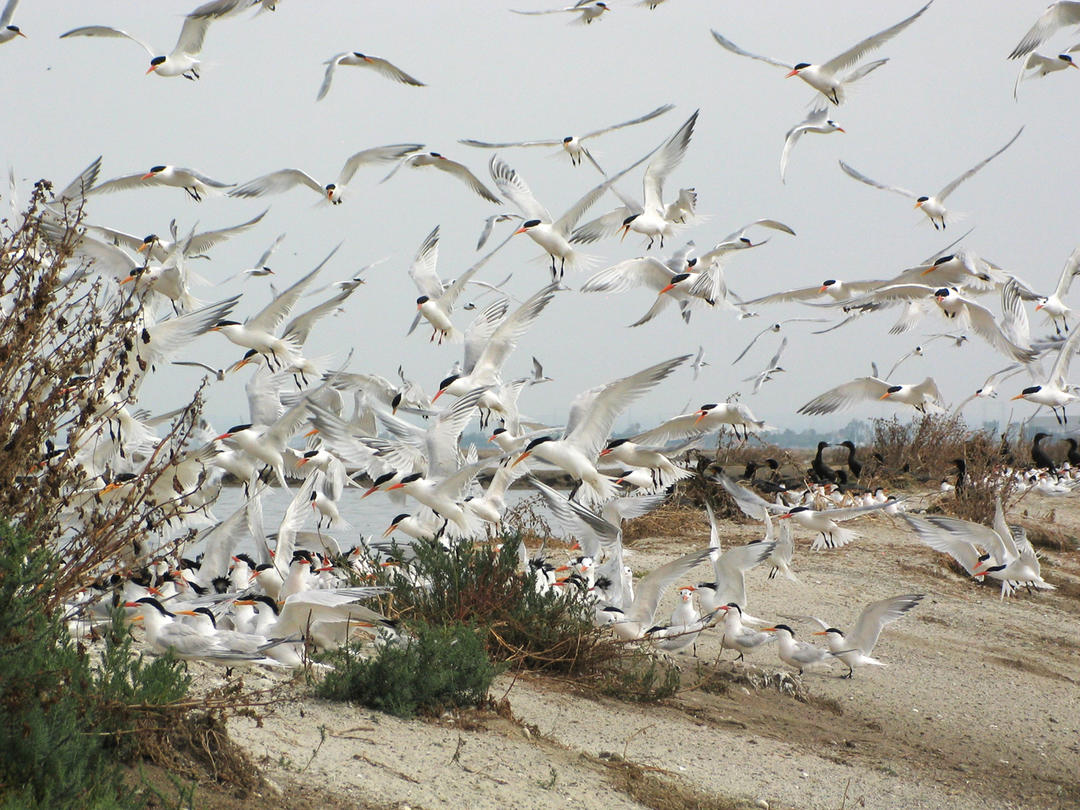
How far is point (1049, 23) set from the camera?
863 centimetres

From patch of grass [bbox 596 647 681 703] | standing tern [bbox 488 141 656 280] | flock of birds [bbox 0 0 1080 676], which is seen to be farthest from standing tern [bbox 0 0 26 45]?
patch of grass [bbox 596 647 681 703]

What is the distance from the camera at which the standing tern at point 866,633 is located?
6996 millimetres

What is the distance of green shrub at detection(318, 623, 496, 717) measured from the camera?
4.79 meters

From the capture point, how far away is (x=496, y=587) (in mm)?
6328

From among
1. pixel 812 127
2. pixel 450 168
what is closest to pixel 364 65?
pixel 450 168

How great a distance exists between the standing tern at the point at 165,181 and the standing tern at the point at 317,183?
0.30m

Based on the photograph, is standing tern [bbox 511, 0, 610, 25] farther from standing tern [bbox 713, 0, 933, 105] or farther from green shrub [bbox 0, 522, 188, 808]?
green shrub [bbox 0, 522, 188, 808]

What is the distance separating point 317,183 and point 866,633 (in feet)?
20.8

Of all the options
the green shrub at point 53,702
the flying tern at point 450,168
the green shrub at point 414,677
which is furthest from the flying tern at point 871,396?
the green shrub at point 53,702

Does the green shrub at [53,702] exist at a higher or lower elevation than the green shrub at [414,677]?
higher

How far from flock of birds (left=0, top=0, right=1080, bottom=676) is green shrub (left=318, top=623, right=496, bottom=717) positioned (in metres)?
0.39

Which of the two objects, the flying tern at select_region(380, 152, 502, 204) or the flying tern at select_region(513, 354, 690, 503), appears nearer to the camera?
the flying tern at select_region(513, 354, 690, 503)

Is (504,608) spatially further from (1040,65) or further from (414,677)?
(1040,65)

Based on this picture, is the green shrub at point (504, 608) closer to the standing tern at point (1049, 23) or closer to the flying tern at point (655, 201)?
the flying tern at point (655, 201)
